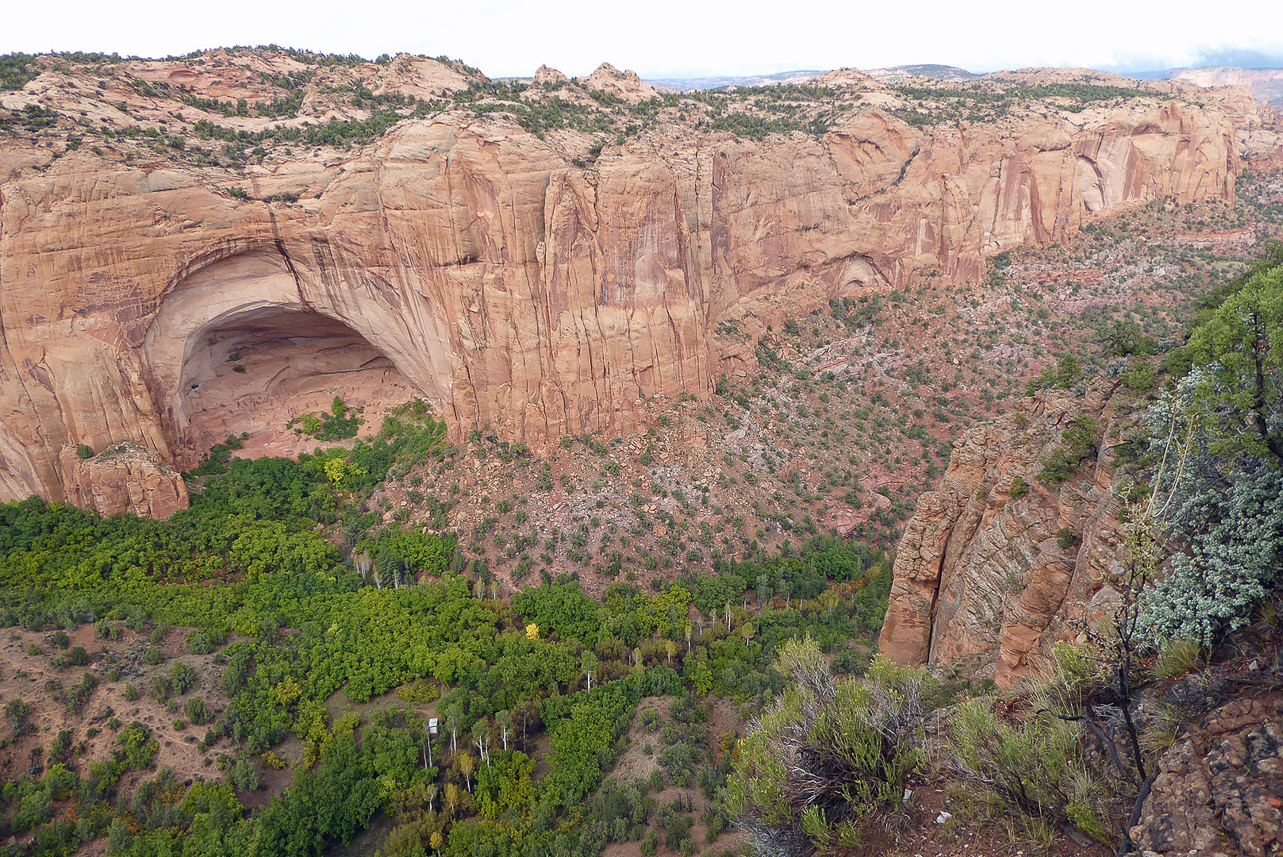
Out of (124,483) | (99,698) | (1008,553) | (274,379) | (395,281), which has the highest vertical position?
(395,281)

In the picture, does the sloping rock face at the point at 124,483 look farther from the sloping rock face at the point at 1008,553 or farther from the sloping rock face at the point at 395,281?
the sloping rock face at the point at 1008,553

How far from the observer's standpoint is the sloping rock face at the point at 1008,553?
578 inches

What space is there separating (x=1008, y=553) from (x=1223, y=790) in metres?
9.93

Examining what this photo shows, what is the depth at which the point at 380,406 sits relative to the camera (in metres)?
46.5

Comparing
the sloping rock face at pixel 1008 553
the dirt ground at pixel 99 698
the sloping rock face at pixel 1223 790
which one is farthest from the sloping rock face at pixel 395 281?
the sloping rock face at pixel 1223 790

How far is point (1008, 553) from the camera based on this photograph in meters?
17.3

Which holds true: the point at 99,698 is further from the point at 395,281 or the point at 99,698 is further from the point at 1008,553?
the point at 1008,553

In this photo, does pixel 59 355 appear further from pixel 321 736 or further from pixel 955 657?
pixel 955 657

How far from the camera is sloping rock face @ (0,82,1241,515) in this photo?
34562 millimetres

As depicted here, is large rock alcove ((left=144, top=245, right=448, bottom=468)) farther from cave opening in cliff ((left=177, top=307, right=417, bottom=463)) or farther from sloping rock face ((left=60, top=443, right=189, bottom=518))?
sloping rock face ((left=60, top=443, right=189, bottom=518))

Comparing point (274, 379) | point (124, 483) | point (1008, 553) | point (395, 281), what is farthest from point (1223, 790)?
point (274, 379)

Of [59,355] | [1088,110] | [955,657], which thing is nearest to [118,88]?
[59,355]

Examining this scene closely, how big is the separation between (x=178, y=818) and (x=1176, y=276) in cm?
8006

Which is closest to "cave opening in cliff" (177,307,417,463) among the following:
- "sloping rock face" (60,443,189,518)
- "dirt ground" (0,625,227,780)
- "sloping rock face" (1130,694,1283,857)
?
"sloping rock face" (60,443,189,518)
